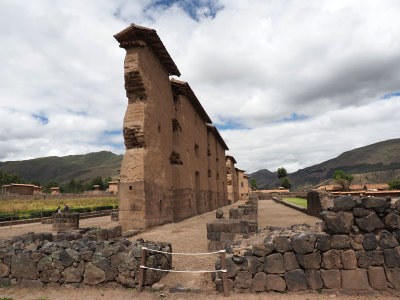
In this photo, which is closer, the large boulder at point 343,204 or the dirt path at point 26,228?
the large boulder at point 343,204

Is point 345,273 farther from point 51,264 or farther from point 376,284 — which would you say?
point 51,264

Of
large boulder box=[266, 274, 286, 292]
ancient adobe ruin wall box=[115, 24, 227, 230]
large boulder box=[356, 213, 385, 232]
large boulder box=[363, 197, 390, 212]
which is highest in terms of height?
ancient adobe ruin wall box=[115, 24, 227, 230]

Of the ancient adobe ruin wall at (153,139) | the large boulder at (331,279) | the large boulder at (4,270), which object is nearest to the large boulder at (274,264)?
the large boulder at (331,279)

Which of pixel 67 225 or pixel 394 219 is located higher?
pixel 394 219

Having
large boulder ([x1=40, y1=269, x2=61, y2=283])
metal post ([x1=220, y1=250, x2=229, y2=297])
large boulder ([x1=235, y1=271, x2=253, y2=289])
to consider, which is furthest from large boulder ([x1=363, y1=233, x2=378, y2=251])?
large boulder ([x1=40, y1=269, x2=61, y2=283])

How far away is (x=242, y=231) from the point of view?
380 inches

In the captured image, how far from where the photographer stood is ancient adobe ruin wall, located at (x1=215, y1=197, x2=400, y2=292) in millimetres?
5770

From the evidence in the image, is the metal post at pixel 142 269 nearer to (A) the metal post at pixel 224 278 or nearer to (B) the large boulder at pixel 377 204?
(A) the metal post at pixel 224 278

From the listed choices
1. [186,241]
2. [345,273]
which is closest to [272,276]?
[345,273]

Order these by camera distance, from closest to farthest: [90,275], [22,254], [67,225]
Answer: [90,275] < [22,254] < [67,225]

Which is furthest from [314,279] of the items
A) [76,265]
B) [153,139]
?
[153,139]

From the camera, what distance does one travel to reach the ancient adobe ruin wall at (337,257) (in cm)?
577

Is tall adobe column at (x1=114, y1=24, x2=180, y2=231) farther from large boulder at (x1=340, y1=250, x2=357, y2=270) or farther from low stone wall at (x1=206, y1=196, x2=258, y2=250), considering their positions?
large boulder at (x1=340, y1=250, x2=357, y2=270)

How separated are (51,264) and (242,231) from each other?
240 inches
